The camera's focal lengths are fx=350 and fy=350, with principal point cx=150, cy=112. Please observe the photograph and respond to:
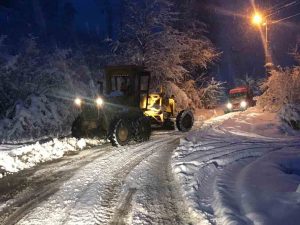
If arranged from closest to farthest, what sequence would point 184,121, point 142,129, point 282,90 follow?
1. point 142,129
2. point 184,121
3. point 282,90

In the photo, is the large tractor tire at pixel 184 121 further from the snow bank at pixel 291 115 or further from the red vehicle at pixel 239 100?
the red vehicle at pixel 239 100

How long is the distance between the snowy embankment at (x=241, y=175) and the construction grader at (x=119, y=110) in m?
1.90

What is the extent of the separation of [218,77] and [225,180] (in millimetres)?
45568

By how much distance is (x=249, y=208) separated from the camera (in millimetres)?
5445

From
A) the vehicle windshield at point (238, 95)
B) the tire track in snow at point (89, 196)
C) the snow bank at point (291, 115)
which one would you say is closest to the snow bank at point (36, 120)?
the tire track in snow at point (89, 196)

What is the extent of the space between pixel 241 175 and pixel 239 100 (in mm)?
21233

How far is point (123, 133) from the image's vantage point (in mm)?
12023

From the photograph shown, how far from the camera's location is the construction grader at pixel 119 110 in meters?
12.1

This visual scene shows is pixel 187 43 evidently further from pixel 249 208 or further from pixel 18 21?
pixel 18 21

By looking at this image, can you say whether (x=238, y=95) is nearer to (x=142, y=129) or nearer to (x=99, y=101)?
Result: (x=142, y=129)

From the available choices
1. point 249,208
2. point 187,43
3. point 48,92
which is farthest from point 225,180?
point 187,43

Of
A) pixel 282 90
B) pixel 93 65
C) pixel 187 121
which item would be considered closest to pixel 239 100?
pixel 282 90

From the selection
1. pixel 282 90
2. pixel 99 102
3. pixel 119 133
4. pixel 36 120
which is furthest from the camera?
pixel 282 90

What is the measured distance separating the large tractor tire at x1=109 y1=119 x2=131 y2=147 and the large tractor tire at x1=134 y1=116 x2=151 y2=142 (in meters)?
0.52
